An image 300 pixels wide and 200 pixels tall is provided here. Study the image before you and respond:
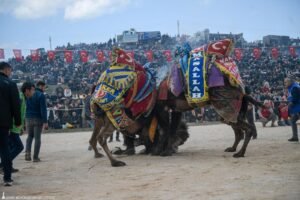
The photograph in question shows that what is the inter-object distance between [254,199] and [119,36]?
52346 mm

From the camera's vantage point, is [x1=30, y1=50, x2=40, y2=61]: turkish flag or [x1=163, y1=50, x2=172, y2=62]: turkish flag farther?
[x1=30, y1=50, x2=40, y2=61]: turkish flag

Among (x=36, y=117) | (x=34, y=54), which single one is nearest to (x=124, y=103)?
(x=36, y=117)

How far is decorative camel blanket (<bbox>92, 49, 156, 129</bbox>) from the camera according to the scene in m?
8.89

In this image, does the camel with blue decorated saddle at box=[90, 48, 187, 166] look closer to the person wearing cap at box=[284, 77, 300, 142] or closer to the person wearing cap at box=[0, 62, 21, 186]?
the person wearing cap at box=[0, 62, 21, 186]

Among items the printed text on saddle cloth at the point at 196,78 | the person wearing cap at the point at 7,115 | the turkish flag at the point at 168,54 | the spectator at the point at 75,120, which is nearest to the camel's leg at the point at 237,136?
the printed text on saddle cloth at the point at 196,78

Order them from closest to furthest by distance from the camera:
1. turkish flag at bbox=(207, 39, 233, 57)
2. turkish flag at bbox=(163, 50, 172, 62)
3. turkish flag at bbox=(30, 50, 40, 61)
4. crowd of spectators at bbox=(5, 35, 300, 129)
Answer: turkish flag at bbox=(207, 39, 233, 57) < turkish flag at bbox=(163, 50, 172, 62) < crowd of spectators at bbox=(5, 35, 300, 129) < turkish flag at bbox=(30, 50, 40, 61)

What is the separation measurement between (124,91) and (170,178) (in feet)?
10.2

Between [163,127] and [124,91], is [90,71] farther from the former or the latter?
[124,91]

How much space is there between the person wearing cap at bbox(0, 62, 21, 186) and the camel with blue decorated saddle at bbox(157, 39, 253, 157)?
12.5ft

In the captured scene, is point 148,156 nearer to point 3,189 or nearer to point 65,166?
point 65,166

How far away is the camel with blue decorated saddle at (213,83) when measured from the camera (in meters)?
8.88

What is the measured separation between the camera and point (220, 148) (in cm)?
1078

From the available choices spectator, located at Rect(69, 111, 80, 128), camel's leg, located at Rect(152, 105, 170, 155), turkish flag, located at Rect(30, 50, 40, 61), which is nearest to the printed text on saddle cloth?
camel's leg, located at Rect(152, 105, 170, 155)

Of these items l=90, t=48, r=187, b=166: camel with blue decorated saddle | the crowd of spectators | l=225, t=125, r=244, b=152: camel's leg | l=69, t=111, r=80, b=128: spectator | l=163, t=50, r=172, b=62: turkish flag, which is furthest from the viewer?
the crowd of spectators
